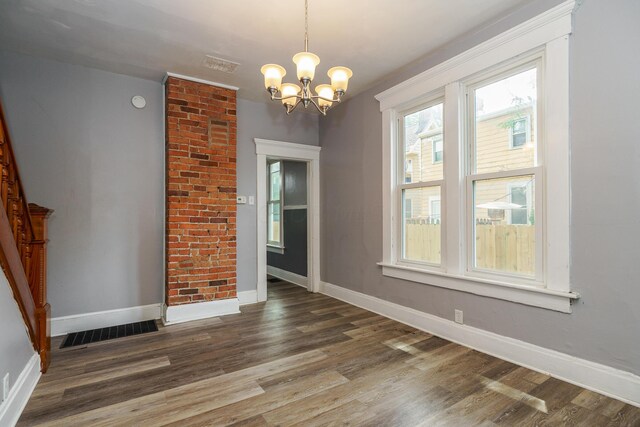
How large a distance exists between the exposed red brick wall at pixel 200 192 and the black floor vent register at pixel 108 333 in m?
0.34

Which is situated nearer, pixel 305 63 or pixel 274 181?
pixel 305 63

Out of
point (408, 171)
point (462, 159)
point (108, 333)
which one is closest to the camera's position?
point (462, 159)

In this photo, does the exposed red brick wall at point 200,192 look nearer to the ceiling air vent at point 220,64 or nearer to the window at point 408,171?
the ceiling air vent at point 220,64

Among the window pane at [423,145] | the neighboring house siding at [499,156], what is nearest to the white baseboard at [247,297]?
the window pane at [423,145]

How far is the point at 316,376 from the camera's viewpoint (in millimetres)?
2420

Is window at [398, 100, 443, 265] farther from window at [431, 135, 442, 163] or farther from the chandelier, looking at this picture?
the chandelier

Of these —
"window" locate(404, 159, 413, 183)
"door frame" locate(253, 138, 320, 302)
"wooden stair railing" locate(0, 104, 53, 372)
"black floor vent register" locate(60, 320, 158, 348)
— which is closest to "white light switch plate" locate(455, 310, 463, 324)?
"window" locate(404, 159, 413, 183)

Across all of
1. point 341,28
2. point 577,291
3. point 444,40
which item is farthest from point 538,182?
point 341,28

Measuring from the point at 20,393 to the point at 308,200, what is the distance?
3.76m

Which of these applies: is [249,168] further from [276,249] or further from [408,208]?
[276,249]

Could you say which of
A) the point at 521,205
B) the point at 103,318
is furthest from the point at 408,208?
the point at 103,318

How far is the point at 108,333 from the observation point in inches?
130

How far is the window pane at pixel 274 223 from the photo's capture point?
257 inches

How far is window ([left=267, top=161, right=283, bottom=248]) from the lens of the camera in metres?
6.38
